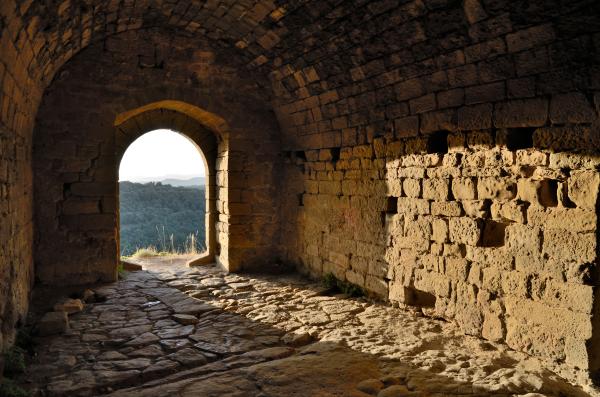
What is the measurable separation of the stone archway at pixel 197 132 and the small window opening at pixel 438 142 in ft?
12.2

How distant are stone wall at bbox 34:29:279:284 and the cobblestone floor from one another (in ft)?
4.53

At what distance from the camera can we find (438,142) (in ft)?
17.0

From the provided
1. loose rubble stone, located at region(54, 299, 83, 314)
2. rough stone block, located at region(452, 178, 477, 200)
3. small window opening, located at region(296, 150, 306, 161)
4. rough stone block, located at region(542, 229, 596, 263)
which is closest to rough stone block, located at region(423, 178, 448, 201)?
rough stone block, located at region(452, 178, 477, 200)

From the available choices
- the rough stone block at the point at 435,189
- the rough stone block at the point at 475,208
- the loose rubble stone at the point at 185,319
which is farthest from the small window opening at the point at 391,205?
the loose rubble stone at the point at 185,319

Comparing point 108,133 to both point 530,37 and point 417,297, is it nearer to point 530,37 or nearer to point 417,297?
point 417,297

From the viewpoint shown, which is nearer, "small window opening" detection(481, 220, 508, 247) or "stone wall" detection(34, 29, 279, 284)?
"small window opening" detection(481, 220, 508, 247)

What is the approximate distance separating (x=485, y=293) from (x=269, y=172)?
4447 millimetres

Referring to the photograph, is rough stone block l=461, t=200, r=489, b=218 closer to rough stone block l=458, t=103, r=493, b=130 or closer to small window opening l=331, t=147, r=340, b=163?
rough stone block l=458, t=103, r=493, b=130

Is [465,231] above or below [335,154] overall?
below

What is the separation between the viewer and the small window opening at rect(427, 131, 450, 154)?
5117mm

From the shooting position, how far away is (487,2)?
3.68 m

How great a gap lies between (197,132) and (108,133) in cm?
183

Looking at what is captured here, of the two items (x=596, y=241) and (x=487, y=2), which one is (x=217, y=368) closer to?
(x=596, y=241)

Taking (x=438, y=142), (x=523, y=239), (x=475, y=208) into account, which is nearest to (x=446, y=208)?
(x=475, y=208)
